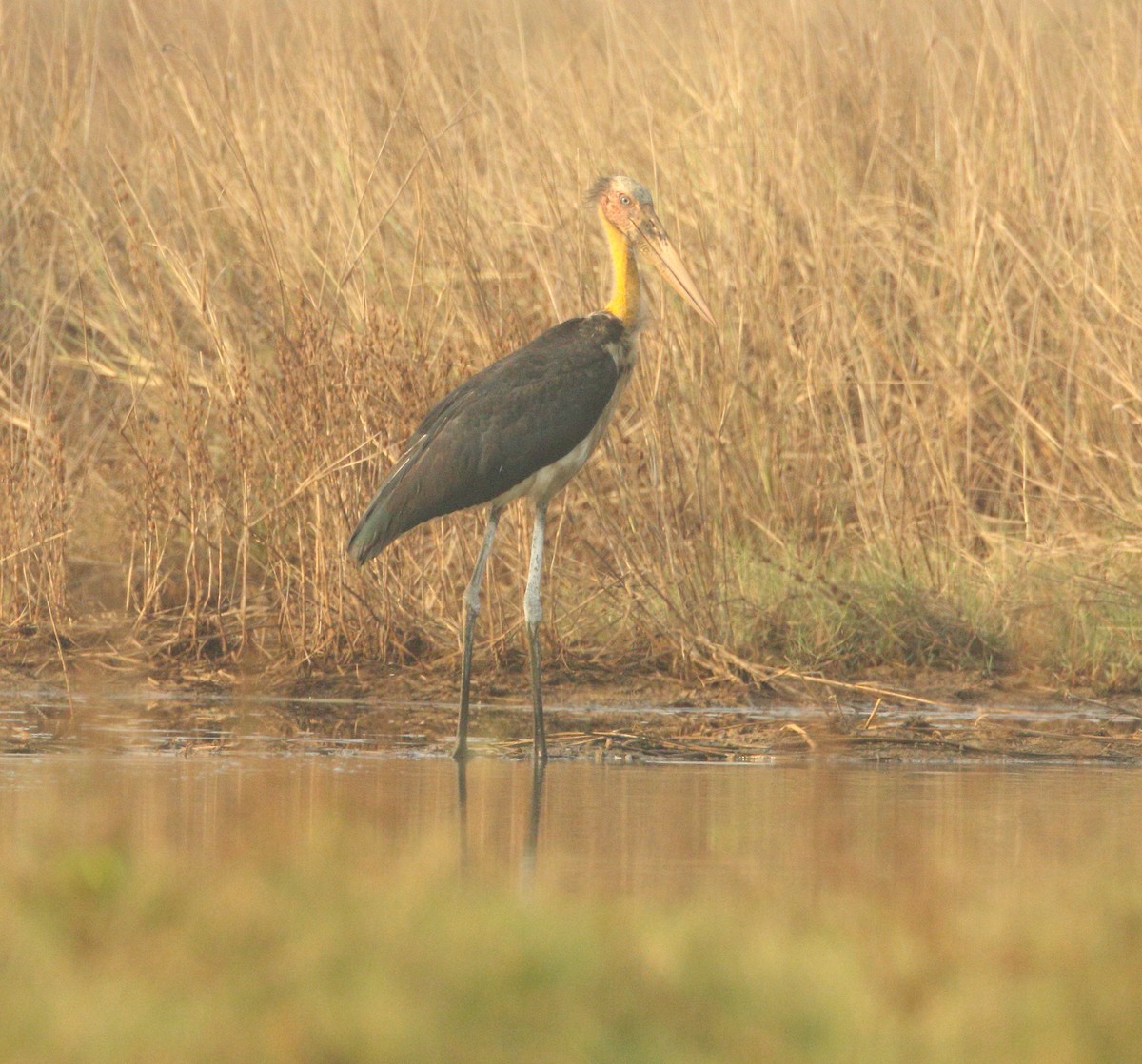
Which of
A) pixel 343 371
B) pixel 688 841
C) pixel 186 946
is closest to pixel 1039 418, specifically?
pixel 343 371

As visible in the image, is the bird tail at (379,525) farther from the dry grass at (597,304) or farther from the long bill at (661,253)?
the long bill at (661,253)

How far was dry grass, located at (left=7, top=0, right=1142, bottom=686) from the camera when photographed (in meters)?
7.86

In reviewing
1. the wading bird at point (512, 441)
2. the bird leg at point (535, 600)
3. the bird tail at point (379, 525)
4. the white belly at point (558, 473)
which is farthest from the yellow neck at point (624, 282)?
the bird tail at point (379, 525)

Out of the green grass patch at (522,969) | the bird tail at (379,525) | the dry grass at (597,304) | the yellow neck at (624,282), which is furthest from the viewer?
the dry grass at (597,304)

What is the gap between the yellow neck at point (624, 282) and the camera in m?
7.59

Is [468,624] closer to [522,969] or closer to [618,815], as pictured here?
[618,815]

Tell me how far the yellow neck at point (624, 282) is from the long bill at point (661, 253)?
0.06 metres

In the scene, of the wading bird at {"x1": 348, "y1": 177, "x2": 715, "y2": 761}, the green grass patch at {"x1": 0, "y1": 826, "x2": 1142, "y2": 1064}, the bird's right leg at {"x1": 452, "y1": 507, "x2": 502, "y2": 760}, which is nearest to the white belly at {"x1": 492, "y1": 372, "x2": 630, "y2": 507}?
Answer: the wading bird at {"x1": 348, "y1": 177, "x2": 715, "y2": 761}

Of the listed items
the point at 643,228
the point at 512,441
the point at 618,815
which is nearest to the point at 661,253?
the point at 643,228

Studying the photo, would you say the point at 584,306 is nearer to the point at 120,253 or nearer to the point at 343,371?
the point at 343,371

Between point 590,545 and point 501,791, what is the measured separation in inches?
107

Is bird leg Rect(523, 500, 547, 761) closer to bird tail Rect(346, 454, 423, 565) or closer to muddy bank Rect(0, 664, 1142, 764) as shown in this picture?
muddy bank Rect(0, 664, 1142, 764)

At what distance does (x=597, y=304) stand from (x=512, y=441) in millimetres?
1613

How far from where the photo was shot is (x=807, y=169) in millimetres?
9344
